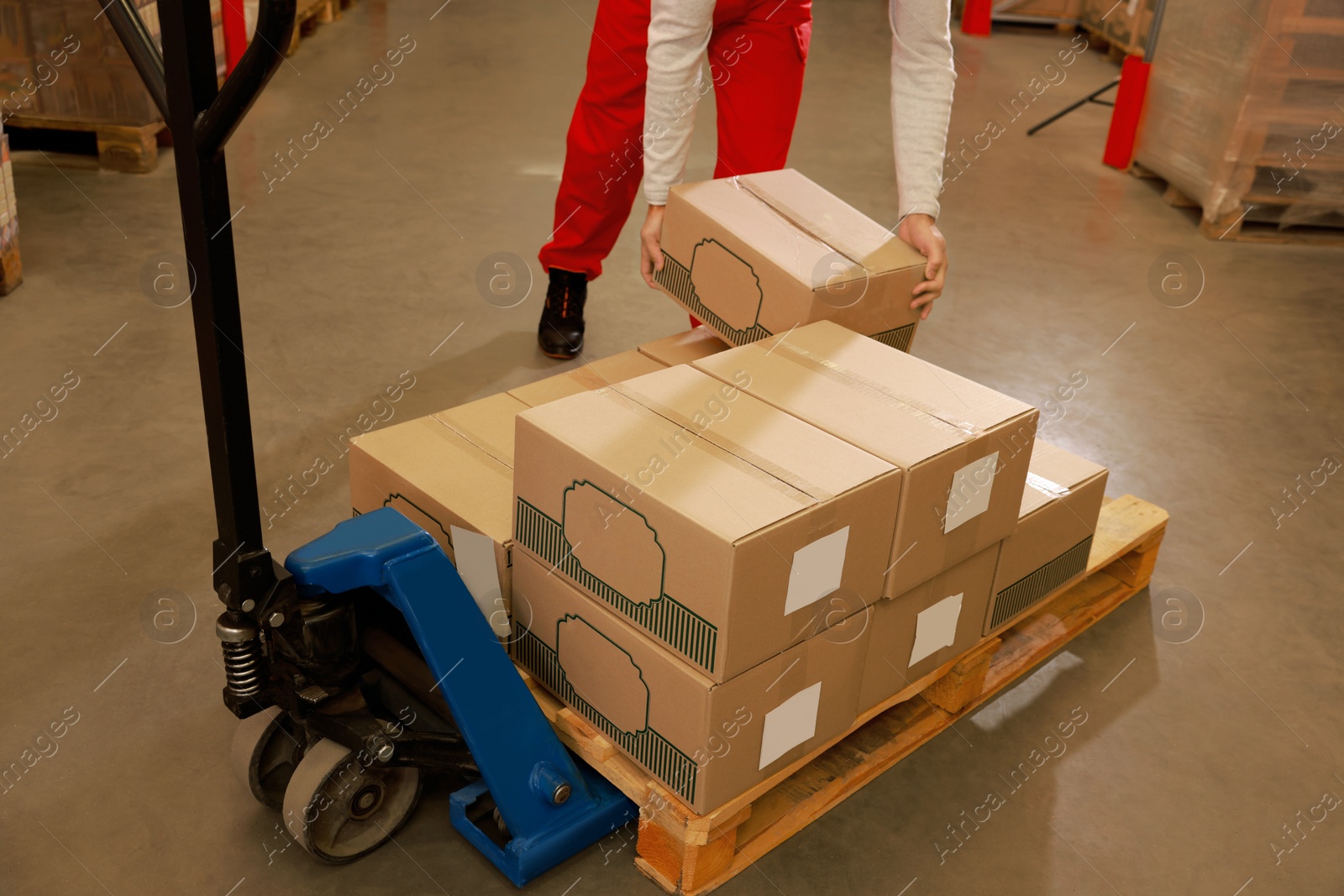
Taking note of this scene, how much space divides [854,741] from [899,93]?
1412 millimetres

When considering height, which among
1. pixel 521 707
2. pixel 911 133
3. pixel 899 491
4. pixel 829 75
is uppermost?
pixel 911 133

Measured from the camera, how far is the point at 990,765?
7.34 ft

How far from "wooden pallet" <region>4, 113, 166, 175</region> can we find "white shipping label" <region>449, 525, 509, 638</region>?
3439 millimetres

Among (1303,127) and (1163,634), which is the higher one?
(1303,127)

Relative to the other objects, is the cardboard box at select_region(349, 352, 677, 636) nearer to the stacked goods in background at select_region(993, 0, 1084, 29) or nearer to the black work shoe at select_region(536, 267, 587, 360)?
the black work shoe at select_region(536, 267, 587, 360)

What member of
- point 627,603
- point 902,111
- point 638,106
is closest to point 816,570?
point 627,603

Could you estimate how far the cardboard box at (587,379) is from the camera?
248 cm

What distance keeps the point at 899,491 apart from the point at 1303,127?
4056mm

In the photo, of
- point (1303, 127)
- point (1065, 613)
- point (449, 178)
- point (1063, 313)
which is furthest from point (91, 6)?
point (1303, 127)

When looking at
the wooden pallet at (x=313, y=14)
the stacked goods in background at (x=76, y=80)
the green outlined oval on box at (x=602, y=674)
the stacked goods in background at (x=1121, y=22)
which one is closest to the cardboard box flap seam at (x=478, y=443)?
the green outlined oval on box at (x=602, y=674)

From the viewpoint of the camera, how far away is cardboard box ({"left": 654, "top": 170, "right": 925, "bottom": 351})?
2316mm

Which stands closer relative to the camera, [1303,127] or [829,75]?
[1303,127]

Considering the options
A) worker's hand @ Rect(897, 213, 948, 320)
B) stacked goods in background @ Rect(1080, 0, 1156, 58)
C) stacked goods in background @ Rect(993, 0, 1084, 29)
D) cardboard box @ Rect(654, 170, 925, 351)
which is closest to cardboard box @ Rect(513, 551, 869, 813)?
cardboard box @ Rect(654, 170, 925, 351)

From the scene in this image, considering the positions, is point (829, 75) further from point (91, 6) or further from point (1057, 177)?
point (91, 6)
